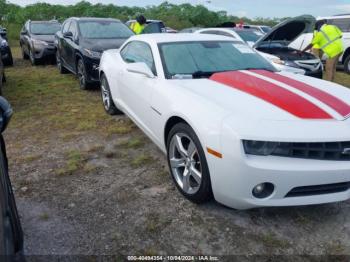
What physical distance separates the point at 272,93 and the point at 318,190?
903 millimetres

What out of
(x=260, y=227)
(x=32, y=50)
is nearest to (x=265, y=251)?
(x=260, y=227)

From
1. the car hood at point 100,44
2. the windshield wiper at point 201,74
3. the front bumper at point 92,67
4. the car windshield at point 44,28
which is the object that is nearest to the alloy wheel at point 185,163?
the windshield wiper at point 201,74

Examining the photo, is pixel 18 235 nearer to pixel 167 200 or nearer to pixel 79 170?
pixel 167 200

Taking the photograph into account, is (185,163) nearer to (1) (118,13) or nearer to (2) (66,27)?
(2) (66,27)

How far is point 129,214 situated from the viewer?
304cm

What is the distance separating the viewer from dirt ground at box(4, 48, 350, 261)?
2656 millimetres

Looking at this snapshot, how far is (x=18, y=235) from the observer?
1.85 meters

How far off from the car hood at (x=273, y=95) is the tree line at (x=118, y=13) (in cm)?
2677

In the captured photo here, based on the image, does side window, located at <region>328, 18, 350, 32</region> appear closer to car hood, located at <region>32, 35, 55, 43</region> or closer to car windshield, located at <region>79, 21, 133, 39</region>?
car windshield, located at <region>79, 21, 133, 39</region>

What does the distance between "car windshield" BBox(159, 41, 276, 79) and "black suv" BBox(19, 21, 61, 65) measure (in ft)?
24.8

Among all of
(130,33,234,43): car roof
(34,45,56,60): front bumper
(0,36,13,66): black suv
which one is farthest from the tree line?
(130,33,234,43): car roof

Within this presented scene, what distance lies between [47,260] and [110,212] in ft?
2.24

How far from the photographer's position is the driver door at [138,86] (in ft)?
12.6

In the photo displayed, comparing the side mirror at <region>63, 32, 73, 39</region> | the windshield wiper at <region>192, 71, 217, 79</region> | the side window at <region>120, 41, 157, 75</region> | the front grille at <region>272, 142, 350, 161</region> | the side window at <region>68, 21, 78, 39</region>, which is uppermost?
the side window at <region>68, 21, 78, 39</region>
